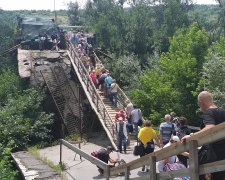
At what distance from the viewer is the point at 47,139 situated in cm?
2259

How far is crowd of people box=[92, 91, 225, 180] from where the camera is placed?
5012 mm

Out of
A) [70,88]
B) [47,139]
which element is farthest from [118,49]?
[47,139]

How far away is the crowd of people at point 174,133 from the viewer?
5.01 meters

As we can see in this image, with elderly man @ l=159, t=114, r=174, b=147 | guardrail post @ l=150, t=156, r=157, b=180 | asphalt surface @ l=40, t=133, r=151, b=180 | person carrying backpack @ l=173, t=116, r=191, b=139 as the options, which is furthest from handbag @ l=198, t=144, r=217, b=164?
asphalt surface @ l=40, t=133, r=151, b=180

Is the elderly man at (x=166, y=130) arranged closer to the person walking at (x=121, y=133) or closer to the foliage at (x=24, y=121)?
the person walking at (x=121, y=133)

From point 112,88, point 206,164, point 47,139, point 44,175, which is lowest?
point 47,139

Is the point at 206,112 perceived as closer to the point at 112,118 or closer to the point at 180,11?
the point at 112,118

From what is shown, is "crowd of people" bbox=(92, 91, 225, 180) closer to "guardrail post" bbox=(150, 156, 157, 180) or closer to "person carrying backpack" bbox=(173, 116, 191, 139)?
"person carrying backpack" bbox=(173, 116, 191, 139)

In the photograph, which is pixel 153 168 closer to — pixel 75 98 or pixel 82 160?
pixel 82 160

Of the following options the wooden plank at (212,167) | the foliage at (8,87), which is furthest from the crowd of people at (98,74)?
the wooden plank at (212,167)

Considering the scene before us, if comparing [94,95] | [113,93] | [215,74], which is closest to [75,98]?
[94,95]

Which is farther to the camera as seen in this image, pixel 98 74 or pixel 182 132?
pixel 98 74

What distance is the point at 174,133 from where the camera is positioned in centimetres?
1130

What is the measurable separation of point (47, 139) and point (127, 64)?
37.8 feet
